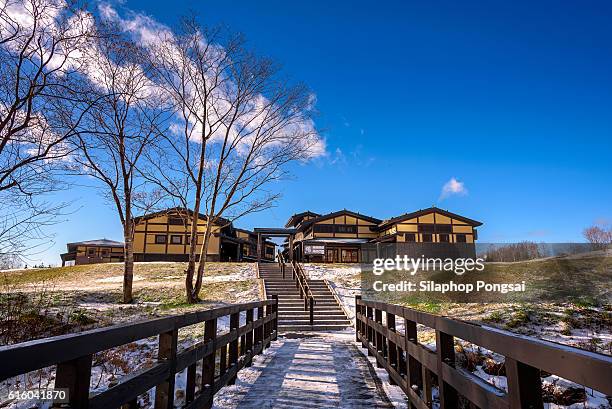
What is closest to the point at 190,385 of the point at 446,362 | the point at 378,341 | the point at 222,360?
the point at 222,360

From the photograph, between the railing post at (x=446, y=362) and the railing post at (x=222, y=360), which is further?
the railing post at (x=222, y=360)

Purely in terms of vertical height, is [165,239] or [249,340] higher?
[165,239]

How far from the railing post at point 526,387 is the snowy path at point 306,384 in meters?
2.66

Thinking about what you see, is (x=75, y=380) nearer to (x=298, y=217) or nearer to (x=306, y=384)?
(x=306, y=384)

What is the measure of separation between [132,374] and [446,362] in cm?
224

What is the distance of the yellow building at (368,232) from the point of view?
36.7 m

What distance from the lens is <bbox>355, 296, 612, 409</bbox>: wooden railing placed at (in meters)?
1.37

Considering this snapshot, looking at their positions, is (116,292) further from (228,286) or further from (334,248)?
(334,248)

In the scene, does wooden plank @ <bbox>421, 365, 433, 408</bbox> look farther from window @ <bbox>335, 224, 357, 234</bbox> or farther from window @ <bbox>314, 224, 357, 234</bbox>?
window @ <bbox>335, 224, 357, 234</bbox>

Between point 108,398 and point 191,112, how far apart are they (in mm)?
14712

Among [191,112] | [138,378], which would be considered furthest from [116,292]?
[138,378]

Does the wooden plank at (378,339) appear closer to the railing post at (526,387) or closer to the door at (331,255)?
the railing post at (526,387)

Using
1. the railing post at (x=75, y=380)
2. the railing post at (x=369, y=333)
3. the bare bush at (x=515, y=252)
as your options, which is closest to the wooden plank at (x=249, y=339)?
the railing post at (x=369, y=333)

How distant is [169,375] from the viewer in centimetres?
288
